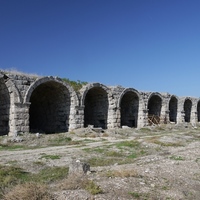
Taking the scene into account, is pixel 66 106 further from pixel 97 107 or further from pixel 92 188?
pixel 92 188

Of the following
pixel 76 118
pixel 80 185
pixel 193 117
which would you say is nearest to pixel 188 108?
pixel 193 117

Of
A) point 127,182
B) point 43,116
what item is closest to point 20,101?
point 43,116

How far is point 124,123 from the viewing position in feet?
97.7

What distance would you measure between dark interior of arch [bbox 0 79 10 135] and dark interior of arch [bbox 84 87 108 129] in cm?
857

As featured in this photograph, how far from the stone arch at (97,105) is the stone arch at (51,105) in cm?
321

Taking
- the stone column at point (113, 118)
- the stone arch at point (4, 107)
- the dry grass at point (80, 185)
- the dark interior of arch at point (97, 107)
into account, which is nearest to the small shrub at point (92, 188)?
the dry grass at point (80, 185)

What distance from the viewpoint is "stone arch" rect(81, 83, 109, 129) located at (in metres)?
24.9

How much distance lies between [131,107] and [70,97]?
9326 mm

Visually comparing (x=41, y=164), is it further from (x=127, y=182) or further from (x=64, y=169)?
(x=127, y=182)

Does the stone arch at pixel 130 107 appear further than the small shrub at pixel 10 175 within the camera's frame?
Yes

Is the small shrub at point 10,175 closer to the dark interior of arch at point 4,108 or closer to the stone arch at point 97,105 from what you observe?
the dark interior of arch at point 4,108

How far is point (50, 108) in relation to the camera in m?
23.8

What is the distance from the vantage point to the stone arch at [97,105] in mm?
24898

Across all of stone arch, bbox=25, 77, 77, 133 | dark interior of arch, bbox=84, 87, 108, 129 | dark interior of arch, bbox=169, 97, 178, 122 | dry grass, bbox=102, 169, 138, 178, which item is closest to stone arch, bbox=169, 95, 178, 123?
dark interior of arch, bbox=169, 97, 178, 122
